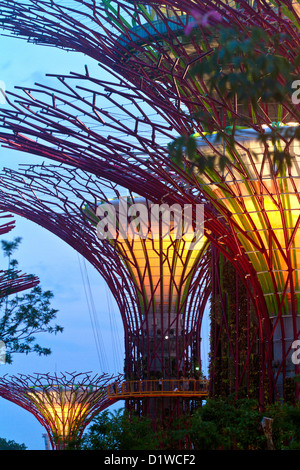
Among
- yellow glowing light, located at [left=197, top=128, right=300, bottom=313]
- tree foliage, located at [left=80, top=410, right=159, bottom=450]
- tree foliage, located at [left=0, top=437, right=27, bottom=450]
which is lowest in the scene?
tree foliage, located at [left=0, top=437, right=27, bottom=450]

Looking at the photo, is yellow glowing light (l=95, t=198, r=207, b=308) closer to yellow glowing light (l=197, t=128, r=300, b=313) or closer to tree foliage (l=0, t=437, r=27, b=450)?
yellow glowing light (l=197, t=128, r=300, b=313)

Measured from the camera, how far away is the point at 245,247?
Answer: 22125 mm

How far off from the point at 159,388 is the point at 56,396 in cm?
1076

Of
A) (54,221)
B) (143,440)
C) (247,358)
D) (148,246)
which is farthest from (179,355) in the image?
(143,440)

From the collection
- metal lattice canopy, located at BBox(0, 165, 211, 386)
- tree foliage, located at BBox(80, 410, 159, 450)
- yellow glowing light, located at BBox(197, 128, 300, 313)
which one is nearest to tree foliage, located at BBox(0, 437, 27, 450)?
metal lattice canopy, located at BBox(0, 165, 211, 386)

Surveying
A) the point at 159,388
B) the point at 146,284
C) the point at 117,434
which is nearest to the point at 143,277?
the point at 146,284

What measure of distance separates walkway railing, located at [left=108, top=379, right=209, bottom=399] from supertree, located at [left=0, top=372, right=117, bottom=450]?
917cm

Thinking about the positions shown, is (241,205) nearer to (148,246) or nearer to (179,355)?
(148,246)

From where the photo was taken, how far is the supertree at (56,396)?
138 feet

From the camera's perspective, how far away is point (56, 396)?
42156 mm

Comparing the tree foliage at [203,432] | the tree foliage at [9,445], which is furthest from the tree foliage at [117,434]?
the tree foliage at [9,445]

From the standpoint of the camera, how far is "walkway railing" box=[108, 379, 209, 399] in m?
31.6

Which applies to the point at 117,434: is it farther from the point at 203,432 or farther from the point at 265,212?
the point at 265,212

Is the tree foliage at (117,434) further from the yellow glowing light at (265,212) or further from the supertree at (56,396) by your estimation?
the supertree at (56,396)
